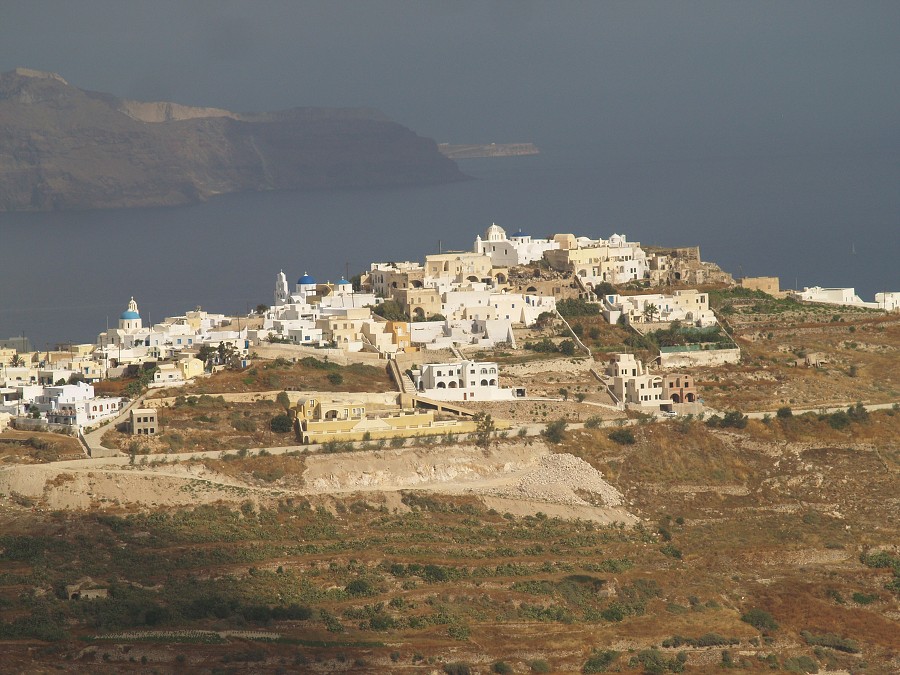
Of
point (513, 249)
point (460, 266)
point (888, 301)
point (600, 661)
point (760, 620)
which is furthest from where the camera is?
point (888, 301)

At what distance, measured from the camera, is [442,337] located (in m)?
54.2

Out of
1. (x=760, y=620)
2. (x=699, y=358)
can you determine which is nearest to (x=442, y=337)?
(x=699, y=358)

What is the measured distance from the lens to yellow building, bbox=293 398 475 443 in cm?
4594

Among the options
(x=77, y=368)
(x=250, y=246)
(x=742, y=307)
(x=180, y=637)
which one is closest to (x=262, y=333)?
(x=77, y=368)

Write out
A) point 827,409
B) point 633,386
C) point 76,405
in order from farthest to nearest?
point 827,409
point 633,386
point 76,405

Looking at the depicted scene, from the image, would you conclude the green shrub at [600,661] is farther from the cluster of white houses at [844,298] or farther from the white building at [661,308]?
the cluster of white houses at [844,298]

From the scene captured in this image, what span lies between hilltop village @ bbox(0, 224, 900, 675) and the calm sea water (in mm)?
18721

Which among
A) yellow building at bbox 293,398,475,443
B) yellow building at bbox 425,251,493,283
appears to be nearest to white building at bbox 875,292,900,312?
yellow building at bbox 425,251,493,283

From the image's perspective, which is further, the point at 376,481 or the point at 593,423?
the point at 593,423

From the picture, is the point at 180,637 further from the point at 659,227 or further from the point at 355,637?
the point at 659,227

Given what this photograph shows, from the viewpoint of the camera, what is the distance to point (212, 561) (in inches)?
1511

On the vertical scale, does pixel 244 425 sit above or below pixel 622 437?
above

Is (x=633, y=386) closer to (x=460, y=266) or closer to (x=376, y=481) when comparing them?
(x=376, y=481)

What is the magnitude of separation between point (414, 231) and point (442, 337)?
5677 cm
